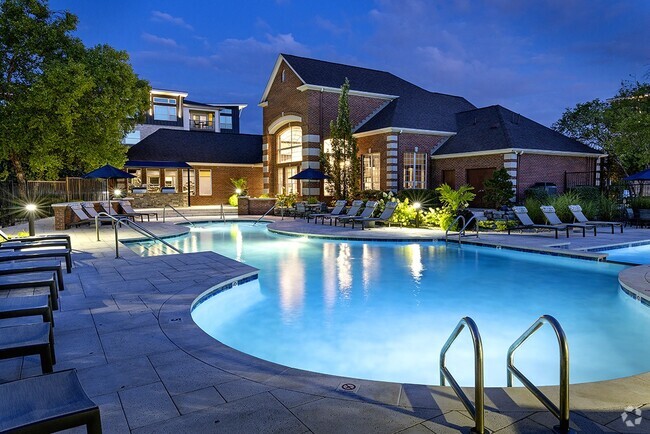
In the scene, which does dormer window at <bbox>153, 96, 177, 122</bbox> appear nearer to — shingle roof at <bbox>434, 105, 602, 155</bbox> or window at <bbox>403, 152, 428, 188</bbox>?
window at <bbox>403, 152, 428, 188</bbox>

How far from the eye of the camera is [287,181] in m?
29.0

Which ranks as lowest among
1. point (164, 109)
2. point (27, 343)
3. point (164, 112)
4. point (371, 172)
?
point (27, 343)

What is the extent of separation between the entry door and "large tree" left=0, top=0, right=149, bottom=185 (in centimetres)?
1764

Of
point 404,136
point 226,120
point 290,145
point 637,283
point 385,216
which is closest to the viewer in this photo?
point 637,283

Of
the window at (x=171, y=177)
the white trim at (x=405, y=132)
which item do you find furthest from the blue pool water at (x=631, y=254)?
the window at (x=171, y=177)

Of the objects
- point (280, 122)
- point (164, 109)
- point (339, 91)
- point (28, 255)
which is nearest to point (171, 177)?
point (280, 122)

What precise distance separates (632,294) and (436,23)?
97.8 m

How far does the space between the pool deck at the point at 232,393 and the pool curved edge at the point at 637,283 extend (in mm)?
3620

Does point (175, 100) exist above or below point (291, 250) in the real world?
above

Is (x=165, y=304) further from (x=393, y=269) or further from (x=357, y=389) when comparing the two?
(x=393, y=269)

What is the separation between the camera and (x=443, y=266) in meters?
10.9

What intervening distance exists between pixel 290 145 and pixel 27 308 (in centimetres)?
2507

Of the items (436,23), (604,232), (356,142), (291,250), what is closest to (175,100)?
(356,142)

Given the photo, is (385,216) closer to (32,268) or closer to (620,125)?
(620,125)
